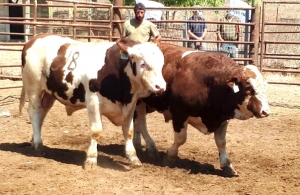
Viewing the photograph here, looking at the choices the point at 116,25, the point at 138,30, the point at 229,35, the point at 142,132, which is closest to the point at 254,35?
the point at 229,35

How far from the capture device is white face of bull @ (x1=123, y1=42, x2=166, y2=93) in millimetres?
6148

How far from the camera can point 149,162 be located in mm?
7086

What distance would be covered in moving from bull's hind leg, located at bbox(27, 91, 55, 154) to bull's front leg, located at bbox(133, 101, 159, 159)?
1.23m

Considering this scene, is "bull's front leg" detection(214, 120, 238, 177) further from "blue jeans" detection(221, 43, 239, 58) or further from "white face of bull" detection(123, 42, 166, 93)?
"blue jeans" detection(221, 43, 239, 58)

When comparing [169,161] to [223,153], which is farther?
[169,161]

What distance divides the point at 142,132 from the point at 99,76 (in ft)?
4.23

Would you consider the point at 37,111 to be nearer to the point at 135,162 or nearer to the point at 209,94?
the point at 135,162

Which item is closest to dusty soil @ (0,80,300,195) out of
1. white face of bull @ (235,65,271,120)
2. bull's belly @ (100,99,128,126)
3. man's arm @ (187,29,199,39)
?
bull's belly @ (100,99,128,126)

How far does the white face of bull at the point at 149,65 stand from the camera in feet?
20.2

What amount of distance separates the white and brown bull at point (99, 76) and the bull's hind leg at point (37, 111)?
0.03 m

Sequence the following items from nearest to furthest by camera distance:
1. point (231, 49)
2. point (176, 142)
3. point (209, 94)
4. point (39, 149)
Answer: point (209, 94) → point (176, 142) → point (39, 149) → point (231, 49)

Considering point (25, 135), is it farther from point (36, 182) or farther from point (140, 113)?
point (36, 182)

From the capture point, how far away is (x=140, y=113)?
24.5ft

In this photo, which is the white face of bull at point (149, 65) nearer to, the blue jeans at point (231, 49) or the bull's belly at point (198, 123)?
the bull's belly at point (198, 123)
